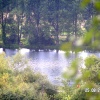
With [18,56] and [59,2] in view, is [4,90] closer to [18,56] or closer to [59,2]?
[18,56]

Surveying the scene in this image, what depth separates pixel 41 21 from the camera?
39969 mm

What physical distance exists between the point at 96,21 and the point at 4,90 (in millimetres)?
10343

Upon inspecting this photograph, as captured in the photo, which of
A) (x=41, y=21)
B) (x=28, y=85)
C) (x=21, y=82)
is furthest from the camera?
(x=41, y=21)

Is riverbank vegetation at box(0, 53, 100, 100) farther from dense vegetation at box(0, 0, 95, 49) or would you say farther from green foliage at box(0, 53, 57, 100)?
dense vegetation at box(0, 0, 95, 49)

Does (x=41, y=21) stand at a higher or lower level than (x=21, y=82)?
higher

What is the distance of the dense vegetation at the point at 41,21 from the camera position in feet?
125

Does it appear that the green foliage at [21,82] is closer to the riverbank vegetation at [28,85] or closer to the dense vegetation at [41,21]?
the riverbank vegetation at [28,85]

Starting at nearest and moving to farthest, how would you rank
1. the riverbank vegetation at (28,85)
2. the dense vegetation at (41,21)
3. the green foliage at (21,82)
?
the riverbank vegetation at (28,85), the green foliage at (21,82), the dense vegetation at (41,21)

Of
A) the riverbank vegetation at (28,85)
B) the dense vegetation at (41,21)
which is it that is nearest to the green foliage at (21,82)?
the riverbank vegetation at (28,85)

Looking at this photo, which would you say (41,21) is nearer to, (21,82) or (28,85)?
(21,82)

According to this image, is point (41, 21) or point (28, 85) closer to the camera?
point (28, 85)

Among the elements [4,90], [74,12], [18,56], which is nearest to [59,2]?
[74,12]

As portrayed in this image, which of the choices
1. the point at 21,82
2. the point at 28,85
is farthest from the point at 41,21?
the point at 28,85

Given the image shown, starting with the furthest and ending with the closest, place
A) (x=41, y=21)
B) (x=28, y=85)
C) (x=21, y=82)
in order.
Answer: (x=41, y=21), (x=21, y=82), (x=28, y=85)
